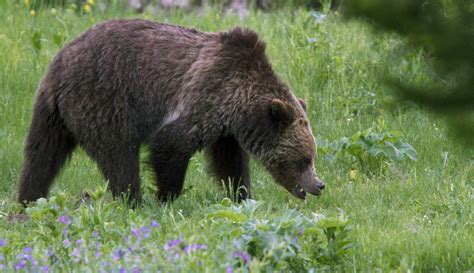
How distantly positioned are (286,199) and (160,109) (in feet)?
4.24

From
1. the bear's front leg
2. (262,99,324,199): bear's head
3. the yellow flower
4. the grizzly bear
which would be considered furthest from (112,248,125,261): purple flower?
the yellow flower

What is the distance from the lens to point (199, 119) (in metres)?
7.38

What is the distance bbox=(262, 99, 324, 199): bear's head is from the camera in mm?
7547

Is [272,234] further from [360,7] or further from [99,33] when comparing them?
[99,33]

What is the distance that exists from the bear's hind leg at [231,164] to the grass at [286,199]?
0.18 metres

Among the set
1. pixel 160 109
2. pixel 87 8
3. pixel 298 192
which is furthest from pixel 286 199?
pixel 87 8

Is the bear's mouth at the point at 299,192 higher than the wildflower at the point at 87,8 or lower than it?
higher

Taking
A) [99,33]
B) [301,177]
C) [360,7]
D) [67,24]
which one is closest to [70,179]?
[99,33]

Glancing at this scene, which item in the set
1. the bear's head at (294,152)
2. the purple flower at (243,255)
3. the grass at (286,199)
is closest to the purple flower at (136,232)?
the grass at (286,199)

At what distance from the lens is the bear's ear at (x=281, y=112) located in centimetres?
741

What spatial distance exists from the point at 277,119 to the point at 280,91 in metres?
0.28

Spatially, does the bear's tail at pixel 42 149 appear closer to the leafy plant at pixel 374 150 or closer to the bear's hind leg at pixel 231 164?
the bear's hind leg at pixel 231 164

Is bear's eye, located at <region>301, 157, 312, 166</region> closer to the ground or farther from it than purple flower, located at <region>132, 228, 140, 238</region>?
closer to the ground

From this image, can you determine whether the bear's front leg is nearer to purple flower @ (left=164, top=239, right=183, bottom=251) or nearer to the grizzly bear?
the grizzly bear
